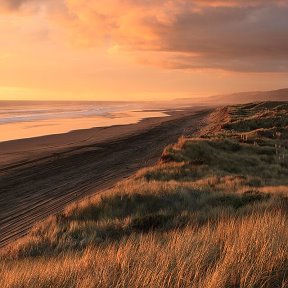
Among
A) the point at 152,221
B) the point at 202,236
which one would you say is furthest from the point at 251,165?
the point at 202,236

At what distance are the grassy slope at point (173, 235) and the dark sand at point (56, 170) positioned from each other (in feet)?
6.98

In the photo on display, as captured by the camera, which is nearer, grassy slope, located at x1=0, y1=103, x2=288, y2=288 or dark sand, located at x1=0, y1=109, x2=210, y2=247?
grassy slope, located at x1=0, y1=103, x2=288, y2=288

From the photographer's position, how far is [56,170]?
20.6m

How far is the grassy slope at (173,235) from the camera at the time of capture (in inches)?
173

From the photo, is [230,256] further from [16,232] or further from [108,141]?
[108,141]

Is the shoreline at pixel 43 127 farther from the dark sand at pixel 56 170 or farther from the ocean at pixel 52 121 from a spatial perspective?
the dark sand at pixel 56 170

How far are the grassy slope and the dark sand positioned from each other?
2126 mm

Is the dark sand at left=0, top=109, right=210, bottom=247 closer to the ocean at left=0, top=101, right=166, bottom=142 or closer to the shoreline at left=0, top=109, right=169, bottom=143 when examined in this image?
the shoreline at left=0, top=109, right=169, bottom=143

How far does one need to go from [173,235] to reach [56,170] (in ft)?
47.4

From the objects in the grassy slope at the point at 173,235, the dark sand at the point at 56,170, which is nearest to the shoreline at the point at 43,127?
the dark sand at the point at 56,170

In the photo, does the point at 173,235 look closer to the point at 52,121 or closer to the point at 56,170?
the point at 56,170

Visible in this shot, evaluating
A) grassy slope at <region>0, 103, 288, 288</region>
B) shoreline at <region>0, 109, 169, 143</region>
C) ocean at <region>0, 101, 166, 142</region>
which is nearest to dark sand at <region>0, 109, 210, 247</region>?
grassy slope at <region>0, 103, 288, 288</region>

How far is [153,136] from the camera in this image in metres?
36.9

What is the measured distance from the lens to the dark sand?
13.2 metres
